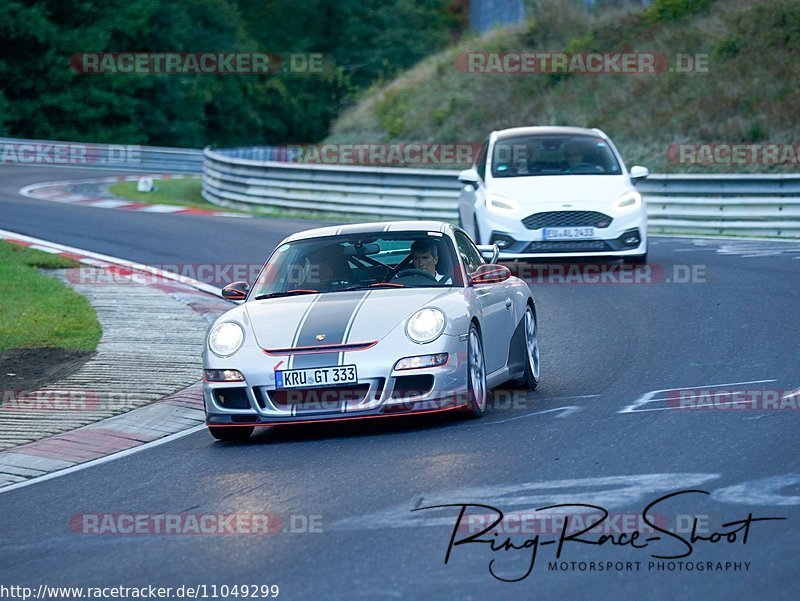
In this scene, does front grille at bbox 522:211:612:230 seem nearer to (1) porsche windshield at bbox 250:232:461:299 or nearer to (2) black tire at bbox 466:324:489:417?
(1) porsche windshield at bbox 250:232:461:299

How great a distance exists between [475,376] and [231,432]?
155cm

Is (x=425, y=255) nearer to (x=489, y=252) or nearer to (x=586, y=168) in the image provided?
(x=489, y=252)

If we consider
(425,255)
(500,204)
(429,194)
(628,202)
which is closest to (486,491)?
(425,255)

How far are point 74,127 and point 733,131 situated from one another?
114 ft

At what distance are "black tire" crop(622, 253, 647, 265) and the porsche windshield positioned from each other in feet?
24.5

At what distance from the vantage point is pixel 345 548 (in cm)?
588

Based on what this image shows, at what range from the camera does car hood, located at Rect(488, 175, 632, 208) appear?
1658 cm

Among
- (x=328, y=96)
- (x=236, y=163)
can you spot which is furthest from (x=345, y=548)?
(x=328, y=96)

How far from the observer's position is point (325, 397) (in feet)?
27.5

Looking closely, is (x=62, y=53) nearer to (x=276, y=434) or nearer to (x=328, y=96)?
(x=328, y=96)

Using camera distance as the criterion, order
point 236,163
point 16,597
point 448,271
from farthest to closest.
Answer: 1. point 236,163
2. point 448,271
3. point 16,597

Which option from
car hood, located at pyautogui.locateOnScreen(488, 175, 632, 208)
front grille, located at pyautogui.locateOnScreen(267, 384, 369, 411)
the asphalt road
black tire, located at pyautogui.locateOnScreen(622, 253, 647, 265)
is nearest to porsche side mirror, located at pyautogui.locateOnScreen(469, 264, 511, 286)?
the asphalt road

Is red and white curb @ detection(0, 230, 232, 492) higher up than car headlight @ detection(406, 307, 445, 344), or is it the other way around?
car headlight @ detection(406, 307, 445, 344)

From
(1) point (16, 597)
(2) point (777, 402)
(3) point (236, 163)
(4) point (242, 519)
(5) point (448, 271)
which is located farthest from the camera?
(3) point (236, 163)
